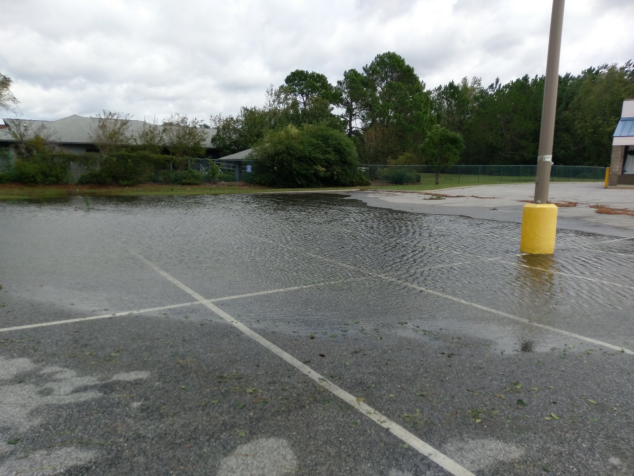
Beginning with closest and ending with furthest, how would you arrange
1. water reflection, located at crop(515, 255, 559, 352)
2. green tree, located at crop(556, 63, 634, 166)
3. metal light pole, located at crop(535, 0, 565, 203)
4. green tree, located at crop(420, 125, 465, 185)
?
water reflection, located at crop(515, 255, 559, 352), metal light pole, located at crop(535, 0, 565, 203), green tree, located at crop(420, 125, 465, 185), green tree, located at crop(556, 63, 634, 166)

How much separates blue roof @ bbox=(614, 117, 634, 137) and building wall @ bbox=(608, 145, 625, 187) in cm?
96

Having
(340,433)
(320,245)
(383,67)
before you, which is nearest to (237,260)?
(320,245)

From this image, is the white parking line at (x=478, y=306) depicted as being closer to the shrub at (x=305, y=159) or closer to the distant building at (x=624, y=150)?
the shrub at (x=305, y=159)

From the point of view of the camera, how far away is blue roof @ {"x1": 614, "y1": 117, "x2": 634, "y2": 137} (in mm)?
35594

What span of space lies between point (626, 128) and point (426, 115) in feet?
97.3

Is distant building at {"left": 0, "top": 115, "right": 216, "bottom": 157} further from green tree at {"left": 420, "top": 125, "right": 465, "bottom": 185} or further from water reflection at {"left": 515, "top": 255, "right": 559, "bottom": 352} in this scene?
water reflection at {"left": 515, "top": 255, "right": 559, "bottom": 352}

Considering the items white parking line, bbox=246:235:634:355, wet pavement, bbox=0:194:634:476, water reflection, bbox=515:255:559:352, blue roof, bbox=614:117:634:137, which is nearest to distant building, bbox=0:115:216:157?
wet pavement, bbox=0:194:634:476

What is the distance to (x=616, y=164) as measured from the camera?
36.7m

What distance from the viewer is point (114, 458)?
9.52ft

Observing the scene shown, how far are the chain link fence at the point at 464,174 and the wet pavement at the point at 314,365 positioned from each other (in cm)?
3226

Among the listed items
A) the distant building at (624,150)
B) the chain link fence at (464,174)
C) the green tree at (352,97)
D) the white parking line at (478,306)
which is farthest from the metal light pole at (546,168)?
the green tree at (352,97)

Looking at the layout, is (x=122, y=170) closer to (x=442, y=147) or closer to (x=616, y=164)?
(x=442, y=147)

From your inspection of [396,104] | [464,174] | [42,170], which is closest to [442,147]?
[464,174]

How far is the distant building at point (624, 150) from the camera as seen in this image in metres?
35.8
